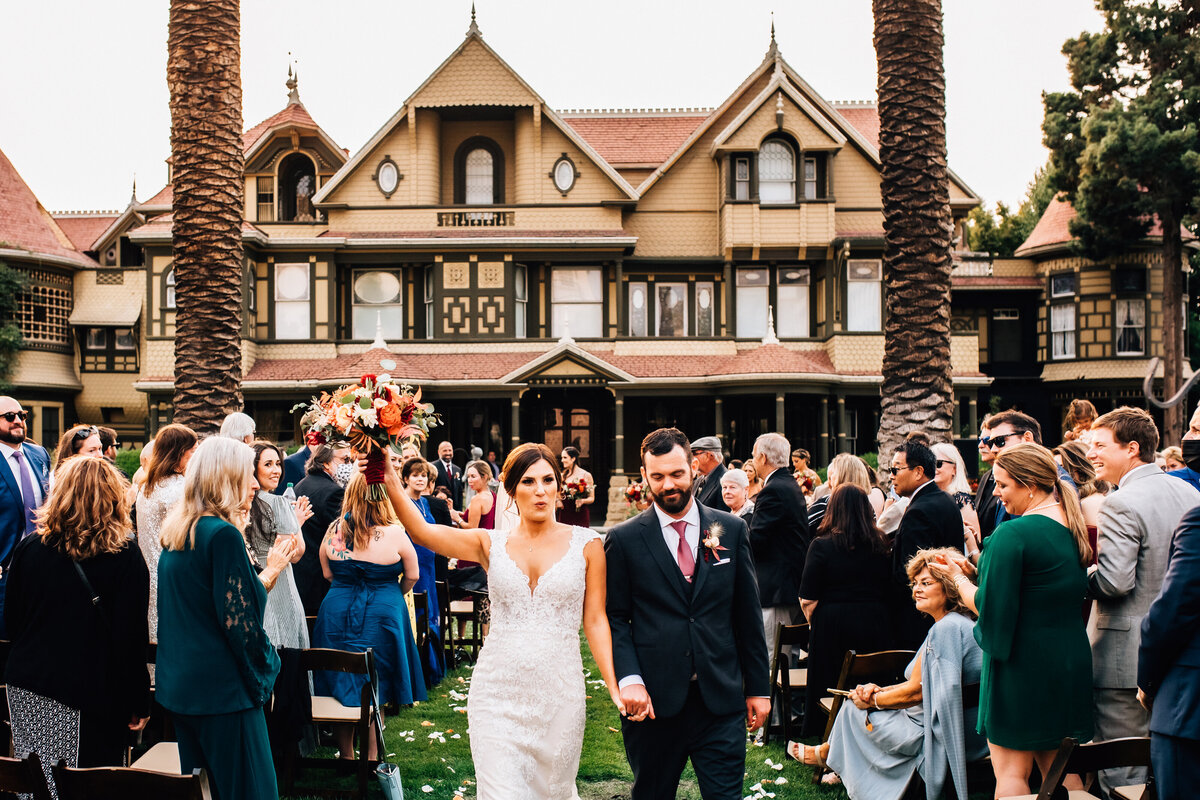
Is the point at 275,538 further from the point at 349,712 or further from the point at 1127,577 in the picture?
the point at 1127,577

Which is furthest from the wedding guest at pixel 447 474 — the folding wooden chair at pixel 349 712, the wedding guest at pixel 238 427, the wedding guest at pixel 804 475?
the folding wooden chair at pixel 349 712

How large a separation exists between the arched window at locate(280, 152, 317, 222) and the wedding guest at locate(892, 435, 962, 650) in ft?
83.9

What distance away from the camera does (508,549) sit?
4.89 meters

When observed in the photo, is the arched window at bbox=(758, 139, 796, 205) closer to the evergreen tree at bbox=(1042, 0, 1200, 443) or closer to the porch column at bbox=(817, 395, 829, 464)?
the porch column at bbox=(817, 395, 829, 464)

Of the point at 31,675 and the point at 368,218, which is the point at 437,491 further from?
the point at 368,218

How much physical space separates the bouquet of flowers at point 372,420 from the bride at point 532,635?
0.55 ft

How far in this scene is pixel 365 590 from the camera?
754 centimetres

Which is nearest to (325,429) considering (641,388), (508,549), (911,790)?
(508,549)

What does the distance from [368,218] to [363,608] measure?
70.8 ft

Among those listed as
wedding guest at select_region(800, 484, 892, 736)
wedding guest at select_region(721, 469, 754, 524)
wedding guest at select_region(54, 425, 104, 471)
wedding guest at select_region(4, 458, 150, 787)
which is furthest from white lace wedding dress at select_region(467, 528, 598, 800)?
wedding guest at select_region(54, 425, 104, 471)

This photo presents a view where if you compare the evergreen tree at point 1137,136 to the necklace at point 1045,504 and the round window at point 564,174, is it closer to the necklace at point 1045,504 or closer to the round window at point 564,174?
the round window at point 564,174

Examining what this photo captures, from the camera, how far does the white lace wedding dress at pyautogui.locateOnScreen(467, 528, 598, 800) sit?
4.63 meters

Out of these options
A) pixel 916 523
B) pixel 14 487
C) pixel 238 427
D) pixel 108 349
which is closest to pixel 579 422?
pixel 108 349

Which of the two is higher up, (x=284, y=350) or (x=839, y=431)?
(x=284, y=350)
